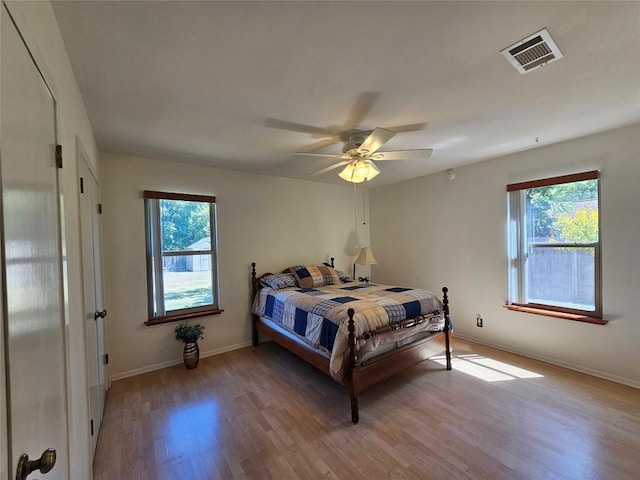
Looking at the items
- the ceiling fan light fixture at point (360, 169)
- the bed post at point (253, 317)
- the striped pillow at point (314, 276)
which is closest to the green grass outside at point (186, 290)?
the bed post at point (253, 317)

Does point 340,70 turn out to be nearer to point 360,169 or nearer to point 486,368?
point 360,169

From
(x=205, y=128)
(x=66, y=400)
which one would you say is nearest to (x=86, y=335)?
(x=66, y=400)

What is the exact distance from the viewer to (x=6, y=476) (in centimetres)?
62

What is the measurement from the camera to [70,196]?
1469mm

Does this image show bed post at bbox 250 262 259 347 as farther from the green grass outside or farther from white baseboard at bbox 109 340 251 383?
the green grass outside

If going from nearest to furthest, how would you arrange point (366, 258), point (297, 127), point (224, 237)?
point (297, 127), point (224, 237), point (366, 258)

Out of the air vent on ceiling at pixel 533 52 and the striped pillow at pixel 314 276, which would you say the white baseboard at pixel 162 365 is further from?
the air vent on ceiling at pixel 533 52

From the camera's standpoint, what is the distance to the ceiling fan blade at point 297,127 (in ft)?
7.66

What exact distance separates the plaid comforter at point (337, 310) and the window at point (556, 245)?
1.23 m

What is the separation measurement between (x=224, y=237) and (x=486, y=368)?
3.47 meters

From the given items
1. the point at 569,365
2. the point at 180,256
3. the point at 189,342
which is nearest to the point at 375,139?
the point at 180,256

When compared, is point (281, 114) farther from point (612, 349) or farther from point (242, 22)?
point (612, 349)

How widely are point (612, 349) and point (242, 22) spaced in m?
4.09

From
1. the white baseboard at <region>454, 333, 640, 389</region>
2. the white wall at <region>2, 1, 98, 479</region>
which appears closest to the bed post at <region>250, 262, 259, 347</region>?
Answer: the white wall at <region>2, 1, 98, 479</region>
